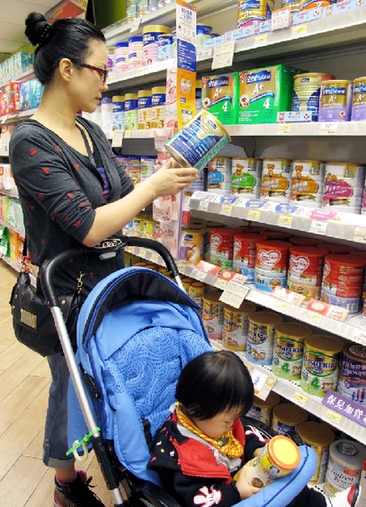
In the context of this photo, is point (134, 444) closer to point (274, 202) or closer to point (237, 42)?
point (274, 202)

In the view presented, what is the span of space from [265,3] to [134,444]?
1.70 metres

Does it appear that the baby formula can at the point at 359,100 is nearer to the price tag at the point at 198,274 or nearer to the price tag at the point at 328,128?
the price tag at the point at 328,128

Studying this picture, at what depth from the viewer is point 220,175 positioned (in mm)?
1889

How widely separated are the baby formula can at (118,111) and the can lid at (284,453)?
2.27 metres

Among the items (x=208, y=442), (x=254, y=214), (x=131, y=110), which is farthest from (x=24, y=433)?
(x=131, y=110)

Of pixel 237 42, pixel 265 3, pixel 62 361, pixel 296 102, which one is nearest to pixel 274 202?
pixel 296 102

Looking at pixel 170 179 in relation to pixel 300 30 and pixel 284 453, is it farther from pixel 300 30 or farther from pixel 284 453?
pixel 284 453

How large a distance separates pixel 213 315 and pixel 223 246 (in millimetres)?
408

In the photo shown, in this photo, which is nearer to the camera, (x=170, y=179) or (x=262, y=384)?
→ (x=170, y=179)

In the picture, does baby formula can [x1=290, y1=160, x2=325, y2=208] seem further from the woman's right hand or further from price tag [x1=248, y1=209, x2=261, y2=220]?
the woman's right hand

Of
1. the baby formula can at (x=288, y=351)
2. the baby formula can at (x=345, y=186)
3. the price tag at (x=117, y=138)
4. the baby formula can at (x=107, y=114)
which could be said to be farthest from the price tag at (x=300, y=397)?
the baby formula can at (x=107, y=114)

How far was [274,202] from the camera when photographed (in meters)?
1.66

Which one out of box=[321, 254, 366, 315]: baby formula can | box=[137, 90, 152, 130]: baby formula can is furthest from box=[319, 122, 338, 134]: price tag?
box=[137, 90, 152, 130]: baby formula can

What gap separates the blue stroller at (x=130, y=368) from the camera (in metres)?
0.97
